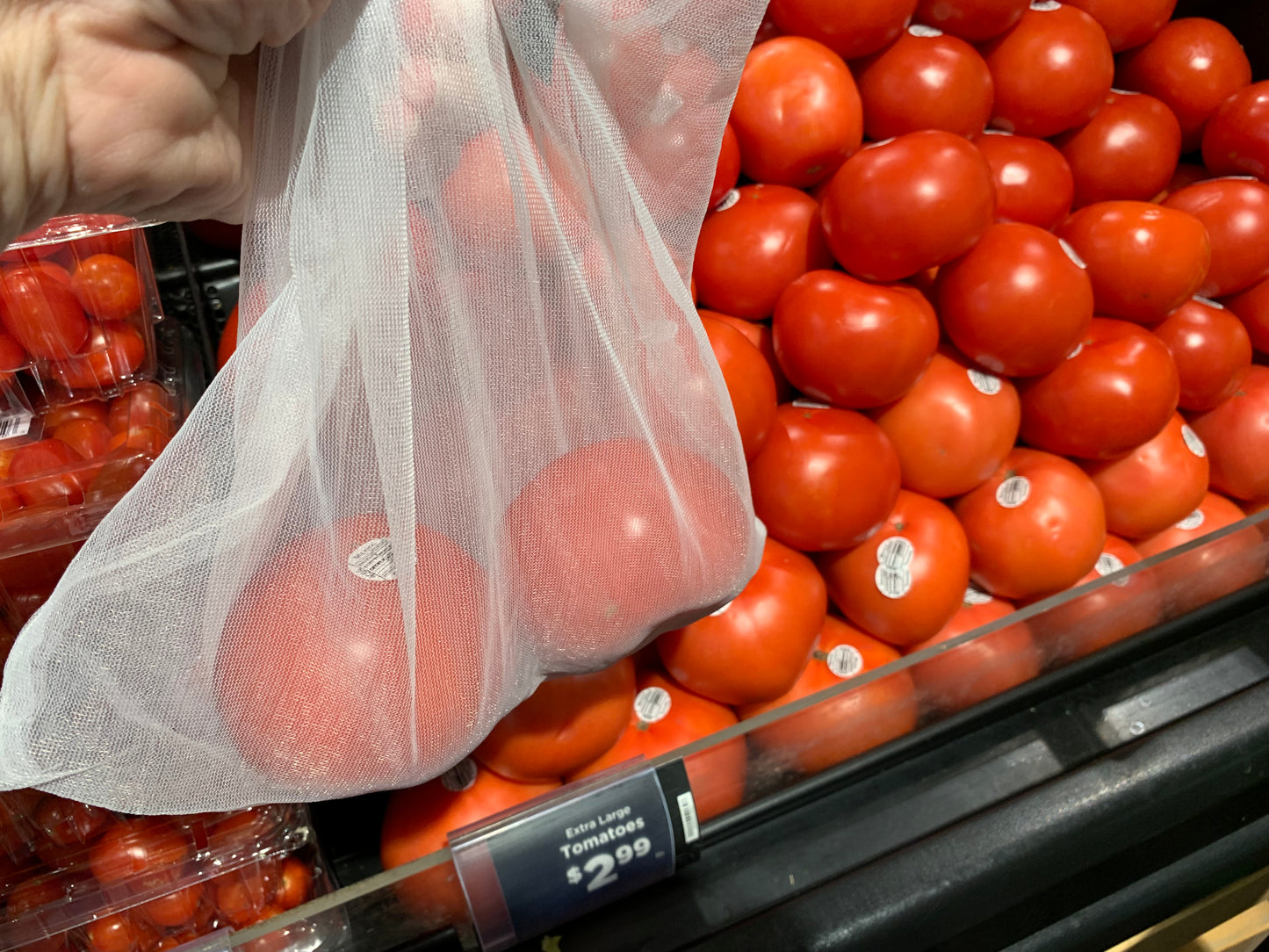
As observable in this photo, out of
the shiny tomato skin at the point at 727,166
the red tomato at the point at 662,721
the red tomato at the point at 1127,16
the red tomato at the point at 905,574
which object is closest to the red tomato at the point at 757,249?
the shiny tomato skin at the point at 727,166

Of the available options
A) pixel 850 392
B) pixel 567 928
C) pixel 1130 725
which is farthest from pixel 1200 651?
pixel 567 928

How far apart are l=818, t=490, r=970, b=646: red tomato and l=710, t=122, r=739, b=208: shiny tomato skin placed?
0.36 m

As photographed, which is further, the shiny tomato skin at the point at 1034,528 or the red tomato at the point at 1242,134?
the red tomato at the point at 1242,134

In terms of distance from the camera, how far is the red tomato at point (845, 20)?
85 cm

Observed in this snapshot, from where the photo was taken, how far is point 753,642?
745 mm

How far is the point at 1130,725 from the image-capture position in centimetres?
71

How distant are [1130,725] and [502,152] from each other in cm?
65

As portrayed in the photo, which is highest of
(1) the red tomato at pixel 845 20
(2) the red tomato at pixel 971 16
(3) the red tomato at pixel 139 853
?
(1) the red tomato at pixel 845 20

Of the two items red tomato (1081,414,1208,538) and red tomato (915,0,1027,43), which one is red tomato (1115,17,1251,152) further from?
red tomato (1081,414,1208,538)

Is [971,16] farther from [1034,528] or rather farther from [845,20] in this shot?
[1034,528]

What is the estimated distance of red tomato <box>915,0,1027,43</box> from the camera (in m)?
0.92

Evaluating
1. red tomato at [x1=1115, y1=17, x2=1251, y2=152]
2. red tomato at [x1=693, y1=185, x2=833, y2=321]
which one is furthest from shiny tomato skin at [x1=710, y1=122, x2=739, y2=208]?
red tomato at [x1=1115, y1=17, x2=1251, y2=152]

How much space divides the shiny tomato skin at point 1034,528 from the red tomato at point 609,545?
1.52 feet

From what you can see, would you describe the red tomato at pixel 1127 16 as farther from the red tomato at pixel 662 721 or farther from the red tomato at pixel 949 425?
the red tomato at pixel 662 721
